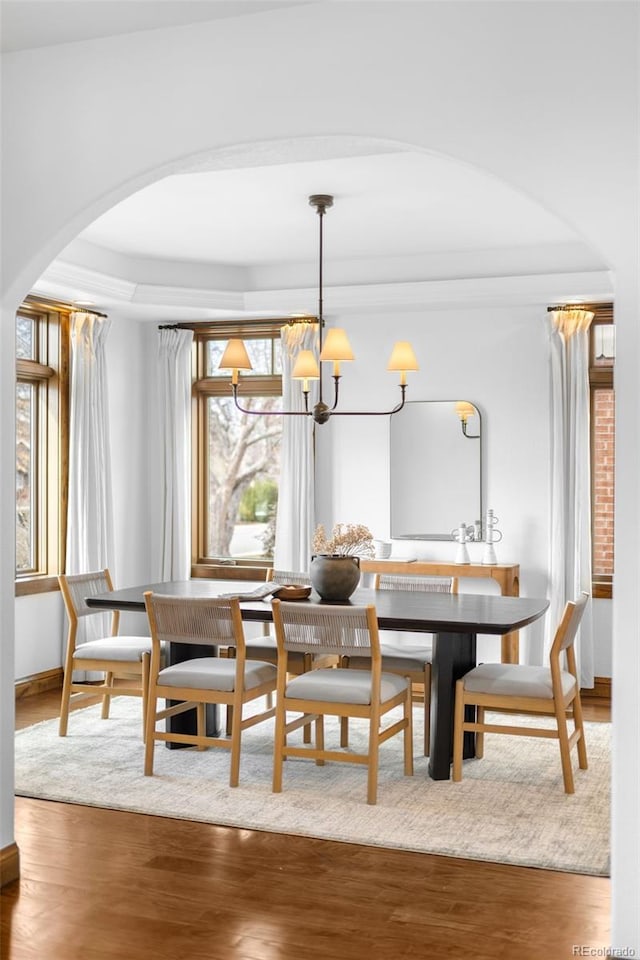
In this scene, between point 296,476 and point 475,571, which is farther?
point 296,476

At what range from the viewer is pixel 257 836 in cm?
397

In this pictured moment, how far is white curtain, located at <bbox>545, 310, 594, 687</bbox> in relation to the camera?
6551 mm

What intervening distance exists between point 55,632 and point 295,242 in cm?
301

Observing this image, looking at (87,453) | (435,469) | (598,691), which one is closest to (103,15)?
(87,453)

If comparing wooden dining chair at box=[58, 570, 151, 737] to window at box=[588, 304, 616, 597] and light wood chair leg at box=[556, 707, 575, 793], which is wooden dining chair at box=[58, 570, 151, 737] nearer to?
light wood chair leg at box=[556, 707, 575, 793]

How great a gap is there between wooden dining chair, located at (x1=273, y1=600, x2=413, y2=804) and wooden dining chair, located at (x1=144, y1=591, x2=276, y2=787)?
0.63 feet

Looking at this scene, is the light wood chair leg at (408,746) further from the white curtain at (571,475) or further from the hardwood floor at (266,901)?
the white curtain at (571,475)

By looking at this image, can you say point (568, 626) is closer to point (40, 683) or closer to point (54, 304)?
point (40, 683)

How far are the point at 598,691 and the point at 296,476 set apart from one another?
2.51m

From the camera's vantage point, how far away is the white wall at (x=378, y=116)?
288cm

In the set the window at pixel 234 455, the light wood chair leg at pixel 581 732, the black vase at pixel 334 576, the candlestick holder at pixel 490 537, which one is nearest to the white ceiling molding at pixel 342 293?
the window at pixel 234 455

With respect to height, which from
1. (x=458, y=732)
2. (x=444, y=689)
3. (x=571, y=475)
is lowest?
(x=458, y=732)

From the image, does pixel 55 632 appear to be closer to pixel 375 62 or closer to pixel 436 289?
pixel 436 289

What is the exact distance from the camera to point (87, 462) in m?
6.80
